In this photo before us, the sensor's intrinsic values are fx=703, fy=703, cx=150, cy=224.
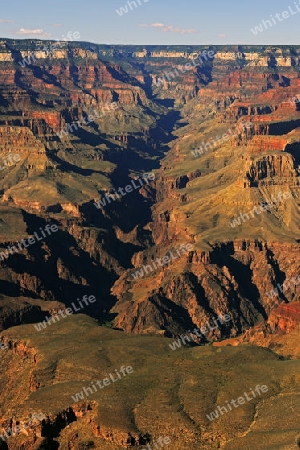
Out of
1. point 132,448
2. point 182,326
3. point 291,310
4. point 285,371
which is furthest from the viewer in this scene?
point 182,326

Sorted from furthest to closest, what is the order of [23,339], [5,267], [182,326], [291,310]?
[5,267] < [182,326] < [291,310] < [23,339]

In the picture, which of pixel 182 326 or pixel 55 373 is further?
pixel 182 326

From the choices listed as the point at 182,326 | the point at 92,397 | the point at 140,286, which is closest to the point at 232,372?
the point at 92,397

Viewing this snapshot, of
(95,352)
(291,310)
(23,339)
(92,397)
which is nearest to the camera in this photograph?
(92,397)

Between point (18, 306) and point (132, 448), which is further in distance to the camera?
point (18, 306)

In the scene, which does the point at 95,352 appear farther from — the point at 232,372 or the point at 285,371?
the point at 285,371

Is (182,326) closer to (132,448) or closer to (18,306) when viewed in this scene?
(18,306)

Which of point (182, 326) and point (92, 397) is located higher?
point (92, 397)

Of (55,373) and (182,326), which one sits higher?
(55,373)

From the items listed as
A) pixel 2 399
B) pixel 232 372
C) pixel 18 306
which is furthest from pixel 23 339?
pixel 232 372

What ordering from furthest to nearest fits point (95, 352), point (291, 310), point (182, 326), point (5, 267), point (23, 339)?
point (5, 267)
point (182, 326)
point (291, 310)
point (23, 339)
point (95, 352)
